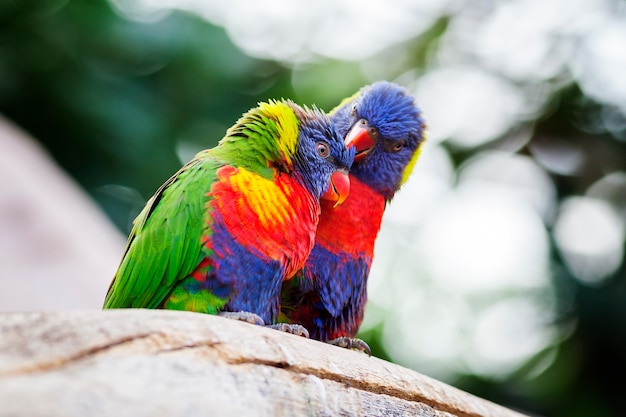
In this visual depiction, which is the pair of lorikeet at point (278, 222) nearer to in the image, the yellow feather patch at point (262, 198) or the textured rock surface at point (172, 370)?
the yellow feather patch at point (262, 198)

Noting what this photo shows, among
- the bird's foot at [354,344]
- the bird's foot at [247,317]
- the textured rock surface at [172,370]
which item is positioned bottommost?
the bird's foot at [354,344]

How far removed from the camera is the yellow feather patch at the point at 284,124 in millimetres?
3010

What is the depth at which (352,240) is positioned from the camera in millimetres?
3479

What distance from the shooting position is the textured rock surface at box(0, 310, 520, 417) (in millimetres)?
1611

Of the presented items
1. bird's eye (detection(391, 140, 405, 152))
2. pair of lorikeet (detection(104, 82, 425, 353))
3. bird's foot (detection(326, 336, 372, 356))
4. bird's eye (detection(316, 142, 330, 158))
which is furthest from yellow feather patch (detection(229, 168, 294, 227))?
bird's eye (detection(391, 140, 405, 152))

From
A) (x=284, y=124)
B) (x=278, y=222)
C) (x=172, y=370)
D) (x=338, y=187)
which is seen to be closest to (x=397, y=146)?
(x=338, y=187)

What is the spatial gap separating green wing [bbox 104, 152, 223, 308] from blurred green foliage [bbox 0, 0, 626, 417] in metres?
4.49

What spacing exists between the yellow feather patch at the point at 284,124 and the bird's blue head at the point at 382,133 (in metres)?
0.54

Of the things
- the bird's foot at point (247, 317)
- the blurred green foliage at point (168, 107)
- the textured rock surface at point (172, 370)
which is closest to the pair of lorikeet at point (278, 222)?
the bird's foot at point (247, 317)

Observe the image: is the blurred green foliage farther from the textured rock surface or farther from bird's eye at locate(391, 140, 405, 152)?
the textured rock surface

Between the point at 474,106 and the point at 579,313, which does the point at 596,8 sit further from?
the point at 579,313

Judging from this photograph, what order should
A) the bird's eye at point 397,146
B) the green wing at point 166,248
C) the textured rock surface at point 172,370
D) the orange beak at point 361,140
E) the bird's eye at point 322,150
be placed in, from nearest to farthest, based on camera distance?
the textured rock surface at point 172,370 → the green wing at point 166,248 → the bird's eye at point 322,150 → the orange beak at point 361,140 → the bird's eye at point 397,146

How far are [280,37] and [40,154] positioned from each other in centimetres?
290

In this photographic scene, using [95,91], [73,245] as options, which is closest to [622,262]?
[73,245]
